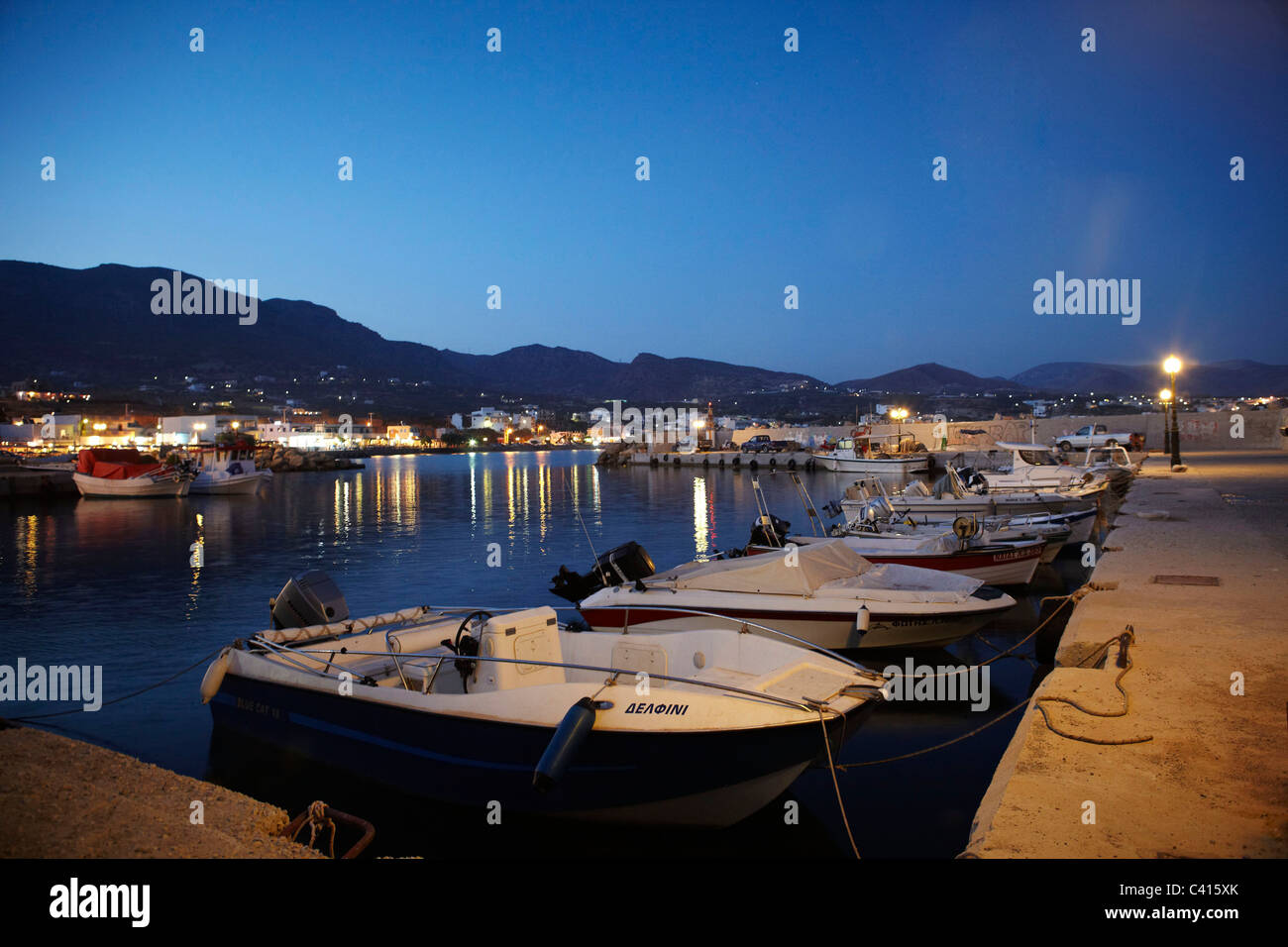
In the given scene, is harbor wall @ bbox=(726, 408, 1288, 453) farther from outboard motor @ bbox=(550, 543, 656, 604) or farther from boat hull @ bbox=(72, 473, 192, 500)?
boat hull @ bbox=(72, 473, 192, 500)

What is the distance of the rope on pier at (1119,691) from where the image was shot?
5.18 m

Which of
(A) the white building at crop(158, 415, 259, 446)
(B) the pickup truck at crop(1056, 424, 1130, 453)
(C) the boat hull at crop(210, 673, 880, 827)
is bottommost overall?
(C) the boat hull at crop(210, 673, 880, 827)

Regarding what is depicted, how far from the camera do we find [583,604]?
1250cm

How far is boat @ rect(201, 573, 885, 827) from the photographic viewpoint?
6.21m

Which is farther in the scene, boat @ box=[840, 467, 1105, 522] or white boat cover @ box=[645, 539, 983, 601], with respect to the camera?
boat @ box=[840, 467, 1105, 522]

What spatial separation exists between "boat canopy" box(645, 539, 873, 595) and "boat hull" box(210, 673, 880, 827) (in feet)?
17.3

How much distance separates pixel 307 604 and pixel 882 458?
178 feet

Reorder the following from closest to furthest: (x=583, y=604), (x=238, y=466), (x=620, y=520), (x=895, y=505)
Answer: (x=583, y=604), (x=895, y=505), (x=620, y=520), (x=238, y=466)

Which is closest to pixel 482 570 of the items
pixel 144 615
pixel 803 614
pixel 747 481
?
pixel 144 615

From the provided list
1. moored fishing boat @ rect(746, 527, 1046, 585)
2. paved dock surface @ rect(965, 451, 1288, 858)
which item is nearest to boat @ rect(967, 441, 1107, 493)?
moored fishing boat @ rect(746, 527, 1046, 585)

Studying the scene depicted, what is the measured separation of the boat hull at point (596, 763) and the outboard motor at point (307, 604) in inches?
103

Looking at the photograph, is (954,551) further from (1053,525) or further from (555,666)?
(555,666)
